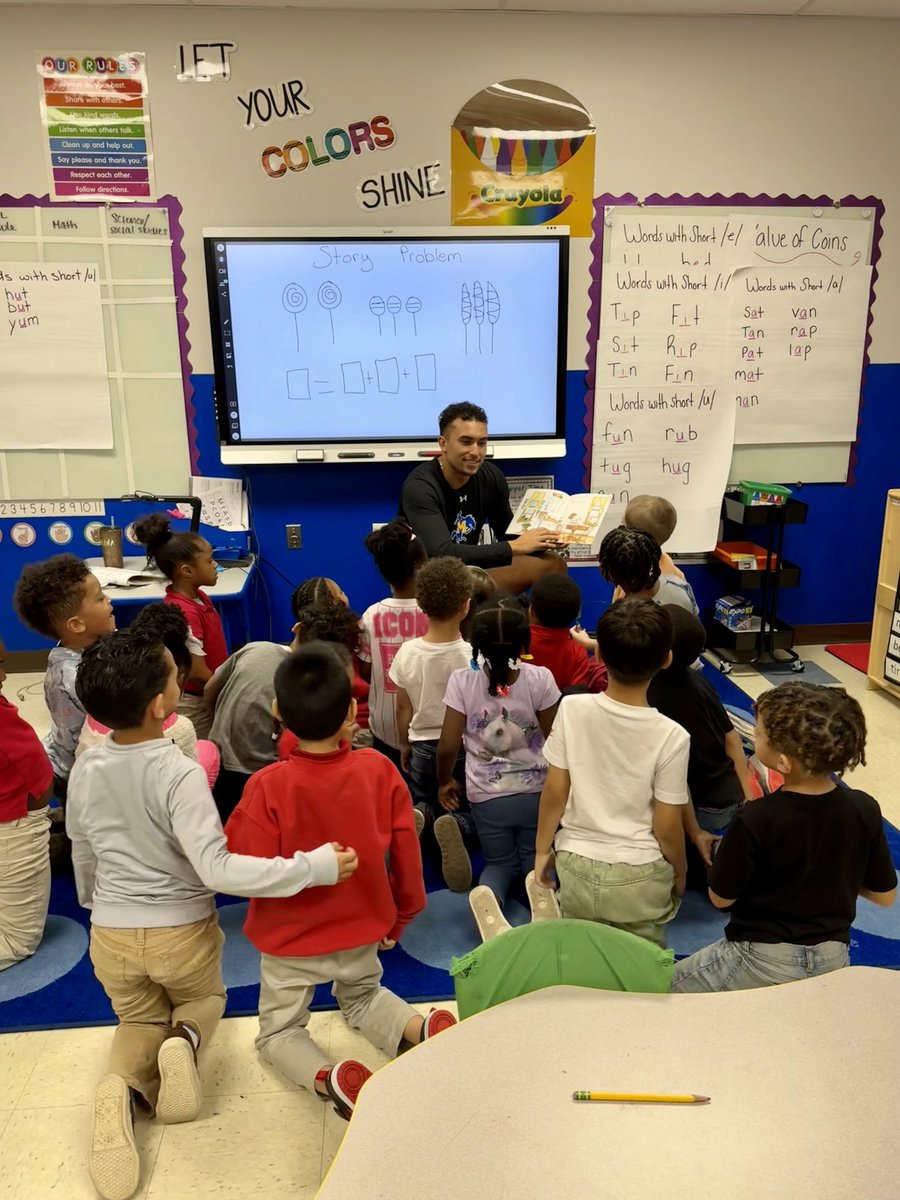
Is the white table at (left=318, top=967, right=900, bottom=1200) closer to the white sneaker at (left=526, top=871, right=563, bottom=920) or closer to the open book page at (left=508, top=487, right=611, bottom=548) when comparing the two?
the white sneaker at (left=526, top=871, right=563, bottom=920)

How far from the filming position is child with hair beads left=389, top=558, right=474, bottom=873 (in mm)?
2334

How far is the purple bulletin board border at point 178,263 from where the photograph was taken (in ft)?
12.3

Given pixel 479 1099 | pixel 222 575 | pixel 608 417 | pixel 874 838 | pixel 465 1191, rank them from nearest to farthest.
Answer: pixel 465 1191
pixel 479 1099
pixel 874 838
pixel 222 575
pixel 608 417

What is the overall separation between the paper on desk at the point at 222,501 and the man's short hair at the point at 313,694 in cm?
264

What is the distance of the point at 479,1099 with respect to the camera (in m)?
1.09

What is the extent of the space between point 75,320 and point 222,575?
133cm

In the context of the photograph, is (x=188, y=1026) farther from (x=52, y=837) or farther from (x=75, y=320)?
(x=75, y=320)

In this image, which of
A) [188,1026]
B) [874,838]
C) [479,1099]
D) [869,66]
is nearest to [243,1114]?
[188,1026]

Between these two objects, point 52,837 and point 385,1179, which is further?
point 52,837

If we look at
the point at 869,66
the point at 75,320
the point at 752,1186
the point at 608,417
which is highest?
the point at 869,66

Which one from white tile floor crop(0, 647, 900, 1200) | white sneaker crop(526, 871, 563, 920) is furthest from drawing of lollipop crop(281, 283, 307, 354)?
white tile floor crop(0, 647, 900, 1200)

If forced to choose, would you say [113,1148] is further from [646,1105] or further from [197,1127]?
[646,1105]

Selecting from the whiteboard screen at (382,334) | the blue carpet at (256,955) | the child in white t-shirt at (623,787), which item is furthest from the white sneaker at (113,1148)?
the whiteboard screen at (382,334)

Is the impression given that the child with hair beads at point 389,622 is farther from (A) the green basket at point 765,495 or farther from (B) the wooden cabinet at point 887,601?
(B) the wooden cabinet at point 887,601
